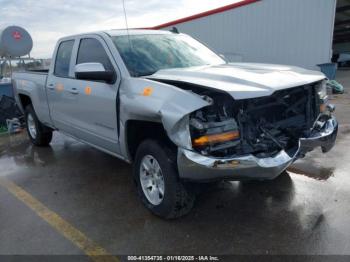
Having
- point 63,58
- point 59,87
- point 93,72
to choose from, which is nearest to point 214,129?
point 93,72

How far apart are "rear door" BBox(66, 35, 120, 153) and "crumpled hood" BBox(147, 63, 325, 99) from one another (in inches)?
24.5

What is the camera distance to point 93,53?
4.33m

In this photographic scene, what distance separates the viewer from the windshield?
152 inches

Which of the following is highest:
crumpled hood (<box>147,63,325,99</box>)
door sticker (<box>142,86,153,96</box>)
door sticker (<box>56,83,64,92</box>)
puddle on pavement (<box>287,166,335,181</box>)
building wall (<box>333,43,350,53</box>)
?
crumpled hood (<box>147,63,325,99</box>)

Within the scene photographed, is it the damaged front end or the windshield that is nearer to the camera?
the damaged front end

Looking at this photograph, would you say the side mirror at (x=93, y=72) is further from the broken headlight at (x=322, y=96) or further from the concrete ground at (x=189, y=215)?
the broken headlight at (x=322, y=96)

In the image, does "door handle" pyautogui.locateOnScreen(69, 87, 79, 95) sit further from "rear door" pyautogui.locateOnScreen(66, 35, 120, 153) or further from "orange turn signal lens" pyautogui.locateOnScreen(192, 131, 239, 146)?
"orange turn signal lens" pyautogui.locateOnScreen(192, 131, 239, 146)

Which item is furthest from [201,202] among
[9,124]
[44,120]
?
[9,124]

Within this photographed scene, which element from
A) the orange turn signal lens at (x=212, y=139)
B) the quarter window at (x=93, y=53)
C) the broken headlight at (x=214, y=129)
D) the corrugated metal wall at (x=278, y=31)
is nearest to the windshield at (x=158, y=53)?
the quarter window at (x=93, y=53)

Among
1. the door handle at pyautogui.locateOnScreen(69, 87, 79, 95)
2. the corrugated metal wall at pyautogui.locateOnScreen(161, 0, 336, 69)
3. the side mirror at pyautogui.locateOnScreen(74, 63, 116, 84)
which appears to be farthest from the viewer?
the corrugated metal wall at pyautogui.locateOnScreen(161, 0, 336, 69)

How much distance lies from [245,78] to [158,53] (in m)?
1.41

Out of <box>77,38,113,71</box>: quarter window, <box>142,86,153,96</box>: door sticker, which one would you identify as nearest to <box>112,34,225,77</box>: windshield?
<box>77,38,113,71</box>: quarter window

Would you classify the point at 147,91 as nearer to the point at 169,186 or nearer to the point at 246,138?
the point at 169,186

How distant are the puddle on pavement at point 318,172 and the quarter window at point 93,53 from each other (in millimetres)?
2762
